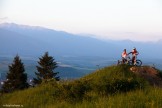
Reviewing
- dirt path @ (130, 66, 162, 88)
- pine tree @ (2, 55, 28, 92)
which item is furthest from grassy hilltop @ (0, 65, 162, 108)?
pine tree @ (2, 55, 28, 92)

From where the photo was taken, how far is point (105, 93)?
57.0 feet

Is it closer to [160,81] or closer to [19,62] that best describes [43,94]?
Answer: [160,81]

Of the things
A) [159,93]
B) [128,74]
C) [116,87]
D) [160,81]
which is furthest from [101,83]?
[160,81]

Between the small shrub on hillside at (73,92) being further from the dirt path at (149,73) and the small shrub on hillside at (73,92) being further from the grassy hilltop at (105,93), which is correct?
the dirt path at (149,73)

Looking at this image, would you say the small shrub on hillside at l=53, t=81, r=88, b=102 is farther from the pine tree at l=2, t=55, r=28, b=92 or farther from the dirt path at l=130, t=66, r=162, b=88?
the pine tree at l=2, t=55, r=28, b=92

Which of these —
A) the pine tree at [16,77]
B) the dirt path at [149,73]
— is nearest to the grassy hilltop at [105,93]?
the dirt path at [149,73]

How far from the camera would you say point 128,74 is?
1103 inches

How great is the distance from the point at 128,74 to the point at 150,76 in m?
2.06

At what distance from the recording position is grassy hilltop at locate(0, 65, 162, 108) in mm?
13345

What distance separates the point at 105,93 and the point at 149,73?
13.1 metres

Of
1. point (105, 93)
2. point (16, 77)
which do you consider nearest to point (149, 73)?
point (105, 93)

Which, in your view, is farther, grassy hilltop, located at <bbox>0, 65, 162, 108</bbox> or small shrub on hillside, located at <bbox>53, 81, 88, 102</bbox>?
small shrub on hillside, located at <bbox>53, 81, 88, 102</bbox>

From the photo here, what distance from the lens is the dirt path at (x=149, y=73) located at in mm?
28641

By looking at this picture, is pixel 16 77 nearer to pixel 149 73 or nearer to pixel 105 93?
pixel 149 73
